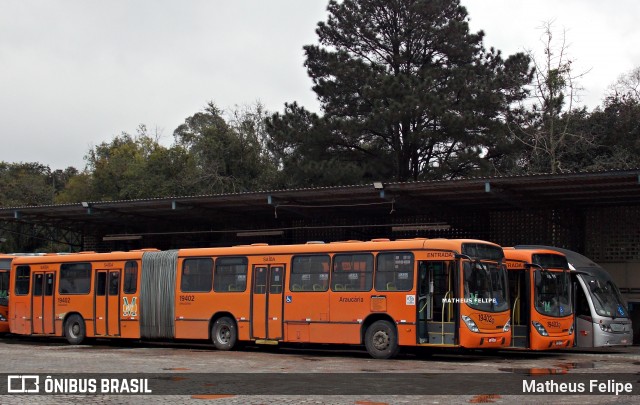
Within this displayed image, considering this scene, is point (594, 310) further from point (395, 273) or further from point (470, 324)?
point (395, 273)

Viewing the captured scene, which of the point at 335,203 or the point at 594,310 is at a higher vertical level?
the point at 335,203

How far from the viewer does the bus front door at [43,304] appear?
2577 cm

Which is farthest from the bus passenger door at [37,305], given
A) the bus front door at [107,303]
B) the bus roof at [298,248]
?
the bus front door at [107,303]

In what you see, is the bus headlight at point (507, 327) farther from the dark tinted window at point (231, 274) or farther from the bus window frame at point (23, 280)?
the bus window frame at point (23, 280)

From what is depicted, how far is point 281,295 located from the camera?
21.0m

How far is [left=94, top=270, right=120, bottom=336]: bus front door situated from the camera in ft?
79.6

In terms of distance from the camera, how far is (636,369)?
16188mm

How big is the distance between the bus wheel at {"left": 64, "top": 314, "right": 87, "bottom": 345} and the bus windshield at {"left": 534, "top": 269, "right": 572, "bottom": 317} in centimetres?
1295

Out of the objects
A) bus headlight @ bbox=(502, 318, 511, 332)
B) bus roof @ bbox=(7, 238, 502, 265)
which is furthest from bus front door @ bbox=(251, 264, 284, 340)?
bus headlight @ bbox=(502, 318, 511, 332)

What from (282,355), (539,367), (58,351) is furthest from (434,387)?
(58,351)

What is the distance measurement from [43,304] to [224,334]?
706 centimetres

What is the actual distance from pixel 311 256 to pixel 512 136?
70.3ft

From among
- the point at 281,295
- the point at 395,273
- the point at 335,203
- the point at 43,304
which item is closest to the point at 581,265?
the point at 395,273

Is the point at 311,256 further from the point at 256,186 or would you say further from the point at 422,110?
the point at 256,186
